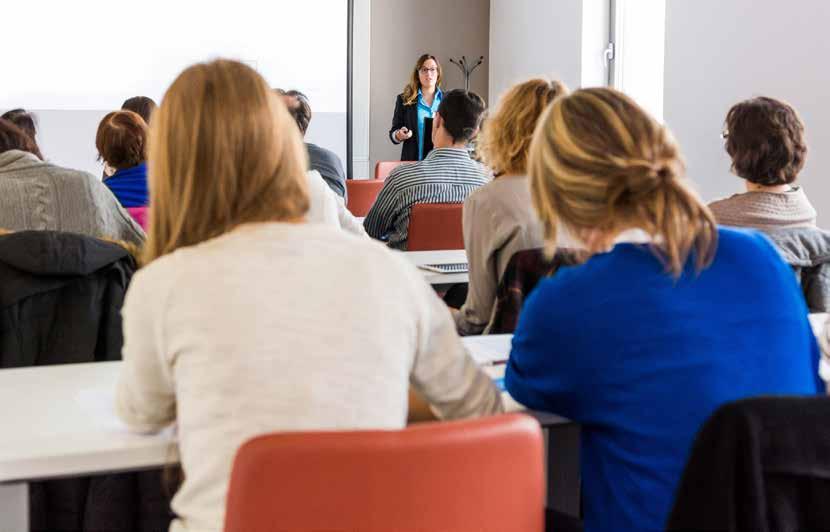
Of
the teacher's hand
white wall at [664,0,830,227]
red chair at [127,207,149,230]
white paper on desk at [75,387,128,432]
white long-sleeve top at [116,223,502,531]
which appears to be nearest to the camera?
white long-sleeve top at [116,223,502,531]

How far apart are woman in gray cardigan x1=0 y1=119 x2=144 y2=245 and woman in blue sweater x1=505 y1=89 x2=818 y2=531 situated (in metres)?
1.69

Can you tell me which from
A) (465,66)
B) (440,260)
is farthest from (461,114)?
(465,66)

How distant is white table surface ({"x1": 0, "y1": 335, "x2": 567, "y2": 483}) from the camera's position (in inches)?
54.8

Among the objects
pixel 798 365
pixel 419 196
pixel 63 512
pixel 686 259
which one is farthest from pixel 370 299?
pixel 419 196

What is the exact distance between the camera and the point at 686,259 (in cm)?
143

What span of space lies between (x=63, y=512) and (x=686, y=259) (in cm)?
136

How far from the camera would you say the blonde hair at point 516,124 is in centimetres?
271

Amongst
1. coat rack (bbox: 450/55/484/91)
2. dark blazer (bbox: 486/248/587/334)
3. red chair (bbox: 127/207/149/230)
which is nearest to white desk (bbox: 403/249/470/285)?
dark blazer (bbox: 486/248/587/334)

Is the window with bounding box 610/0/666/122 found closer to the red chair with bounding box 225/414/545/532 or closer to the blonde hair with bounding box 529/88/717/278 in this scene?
the blonde hair with bounding box 529/88/717/278

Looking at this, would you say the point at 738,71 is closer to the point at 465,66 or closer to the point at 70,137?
the point at 465,66

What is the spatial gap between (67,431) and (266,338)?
0.42 metres

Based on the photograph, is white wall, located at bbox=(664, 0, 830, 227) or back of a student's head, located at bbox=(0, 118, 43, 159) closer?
back of a student's head, located at bbox=(0, 118, 43, 159)

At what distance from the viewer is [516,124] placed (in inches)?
107

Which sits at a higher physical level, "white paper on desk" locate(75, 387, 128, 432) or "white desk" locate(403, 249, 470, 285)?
"white paper on desk" locate(75, 387, 128, 432)
